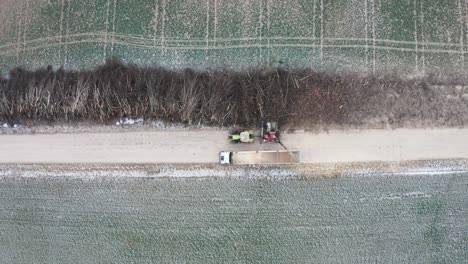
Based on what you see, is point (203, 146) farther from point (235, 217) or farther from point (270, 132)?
point (235, 217)

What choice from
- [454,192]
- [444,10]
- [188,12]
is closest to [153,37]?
[188,12]

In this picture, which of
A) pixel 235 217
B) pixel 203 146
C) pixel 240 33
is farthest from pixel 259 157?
pixel 240 33

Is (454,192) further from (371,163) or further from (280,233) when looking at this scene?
(280,233)

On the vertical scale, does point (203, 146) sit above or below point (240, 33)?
below

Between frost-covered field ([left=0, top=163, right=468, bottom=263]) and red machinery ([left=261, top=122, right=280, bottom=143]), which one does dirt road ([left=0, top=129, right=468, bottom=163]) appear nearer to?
red machinery ([left=261, top=122, right=280, bottom=143])

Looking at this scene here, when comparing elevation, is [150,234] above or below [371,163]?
below

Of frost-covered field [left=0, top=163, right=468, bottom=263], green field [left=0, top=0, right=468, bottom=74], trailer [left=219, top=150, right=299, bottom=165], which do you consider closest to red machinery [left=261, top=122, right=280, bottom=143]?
trailer [left=219, top=150, right=299, bottom=165]

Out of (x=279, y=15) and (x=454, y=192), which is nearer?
(x=454, y=192)
